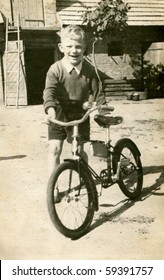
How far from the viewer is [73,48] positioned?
302cm

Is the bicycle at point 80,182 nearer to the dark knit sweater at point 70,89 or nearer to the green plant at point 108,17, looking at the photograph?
the dark knit sweater at point 70,89

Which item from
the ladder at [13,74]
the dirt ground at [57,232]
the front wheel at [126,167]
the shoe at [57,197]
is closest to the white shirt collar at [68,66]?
the front wheel at [126,167]

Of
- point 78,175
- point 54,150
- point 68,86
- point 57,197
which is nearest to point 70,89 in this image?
point 68,86

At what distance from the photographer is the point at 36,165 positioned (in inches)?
182

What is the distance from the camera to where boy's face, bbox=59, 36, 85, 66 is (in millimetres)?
2994

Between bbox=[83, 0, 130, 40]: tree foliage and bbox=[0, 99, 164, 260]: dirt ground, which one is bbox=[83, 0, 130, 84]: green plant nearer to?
bbox=[83, 0, 130, 40]: tree foliage

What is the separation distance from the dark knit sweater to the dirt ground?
2.81 ft

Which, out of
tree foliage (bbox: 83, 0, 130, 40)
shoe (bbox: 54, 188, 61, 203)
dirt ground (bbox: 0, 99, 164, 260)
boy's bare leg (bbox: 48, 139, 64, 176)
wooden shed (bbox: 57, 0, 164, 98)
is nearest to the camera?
dirt ground (bbox: 0, 99, 164, 260)

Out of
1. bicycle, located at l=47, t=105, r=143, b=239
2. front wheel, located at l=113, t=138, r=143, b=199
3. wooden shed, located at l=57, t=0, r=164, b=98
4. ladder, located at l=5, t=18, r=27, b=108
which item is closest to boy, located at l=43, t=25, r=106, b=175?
bicycle, located at l=47, t=105, r=143, b=239

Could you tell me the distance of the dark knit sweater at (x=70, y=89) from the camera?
3.13 metres

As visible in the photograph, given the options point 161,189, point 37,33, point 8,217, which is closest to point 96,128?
point 161,189

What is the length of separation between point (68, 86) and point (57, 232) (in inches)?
46.4

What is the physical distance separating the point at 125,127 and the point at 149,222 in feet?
13.5

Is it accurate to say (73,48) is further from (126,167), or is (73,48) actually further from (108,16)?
(108,16)
